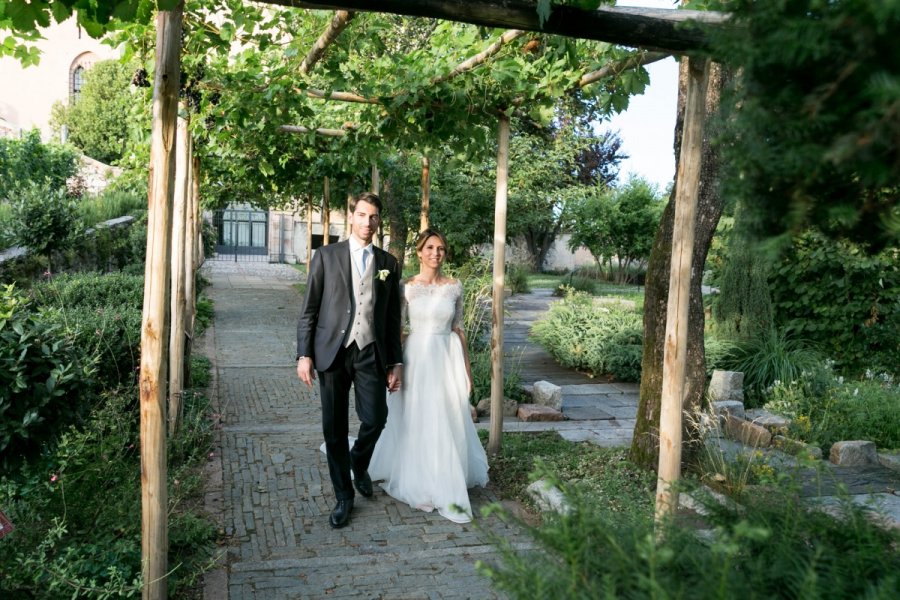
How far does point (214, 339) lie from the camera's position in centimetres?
1269

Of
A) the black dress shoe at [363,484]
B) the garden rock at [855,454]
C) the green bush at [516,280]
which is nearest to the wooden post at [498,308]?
the black dress shoe at [363,484]

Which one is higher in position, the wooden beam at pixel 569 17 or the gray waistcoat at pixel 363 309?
the wooden beam at pixel 569 17

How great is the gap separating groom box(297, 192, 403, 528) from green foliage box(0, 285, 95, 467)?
5.33 ft

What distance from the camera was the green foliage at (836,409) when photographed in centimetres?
717

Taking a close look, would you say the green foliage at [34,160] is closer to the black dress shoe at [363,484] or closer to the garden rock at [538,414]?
the garden rock at [538,414]

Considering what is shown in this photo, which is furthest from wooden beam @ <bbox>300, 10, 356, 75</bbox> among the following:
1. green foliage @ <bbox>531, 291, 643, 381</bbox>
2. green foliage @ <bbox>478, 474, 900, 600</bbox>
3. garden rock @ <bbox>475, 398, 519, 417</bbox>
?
green foliage @ <bbox>531, 291, 643, 381</bbox>

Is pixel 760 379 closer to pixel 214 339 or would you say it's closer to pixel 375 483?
pixel 375 483

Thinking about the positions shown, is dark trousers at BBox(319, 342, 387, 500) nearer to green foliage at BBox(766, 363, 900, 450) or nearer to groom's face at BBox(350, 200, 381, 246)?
groom's face at BBox(350, 200, 381, 246)

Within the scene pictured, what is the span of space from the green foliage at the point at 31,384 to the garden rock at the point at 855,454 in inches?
229

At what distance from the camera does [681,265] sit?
4129 millimetres

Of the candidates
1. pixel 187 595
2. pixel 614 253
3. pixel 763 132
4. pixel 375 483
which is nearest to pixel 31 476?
pixel 187 595

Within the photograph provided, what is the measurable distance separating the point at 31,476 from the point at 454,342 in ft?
9.05

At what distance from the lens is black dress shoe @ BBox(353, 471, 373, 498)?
18.0ft

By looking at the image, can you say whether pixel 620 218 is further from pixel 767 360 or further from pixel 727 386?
pixel 727 386
